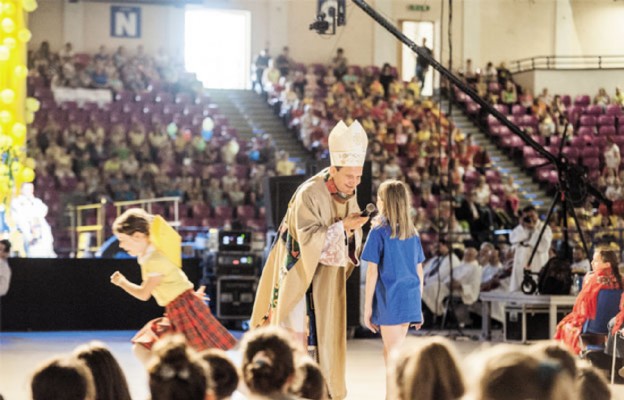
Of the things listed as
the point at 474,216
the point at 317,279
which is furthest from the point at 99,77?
the point at 317,279

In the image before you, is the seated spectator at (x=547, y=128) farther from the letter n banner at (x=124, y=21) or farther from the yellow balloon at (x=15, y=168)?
the yellow balloon at (x=15, y=168)

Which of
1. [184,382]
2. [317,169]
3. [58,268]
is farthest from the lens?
[58,268]

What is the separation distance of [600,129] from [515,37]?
4144mm

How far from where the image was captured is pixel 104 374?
329 centimetres

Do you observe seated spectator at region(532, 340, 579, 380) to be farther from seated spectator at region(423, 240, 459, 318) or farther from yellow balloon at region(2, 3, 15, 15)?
yellow balloon at region(2, 3, 15, 15)

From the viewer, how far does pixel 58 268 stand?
1260 centimetres

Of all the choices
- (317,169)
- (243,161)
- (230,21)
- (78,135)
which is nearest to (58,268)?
(317,169)

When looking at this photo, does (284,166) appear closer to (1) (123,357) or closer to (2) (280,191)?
(2) (280,191)

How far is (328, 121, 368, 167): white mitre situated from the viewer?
626cm

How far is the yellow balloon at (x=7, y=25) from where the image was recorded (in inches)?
505

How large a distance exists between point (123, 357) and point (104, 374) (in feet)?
23.1

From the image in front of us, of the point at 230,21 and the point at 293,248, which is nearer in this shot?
the point at 293,248

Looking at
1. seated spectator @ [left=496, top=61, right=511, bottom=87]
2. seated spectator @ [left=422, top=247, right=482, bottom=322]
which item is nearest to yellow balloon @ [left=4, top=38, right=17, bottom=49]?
seated spectator @ [left=422, top=247, right=482, bottom=322]

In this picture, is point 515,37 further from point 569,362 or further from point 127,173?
point 569,362
